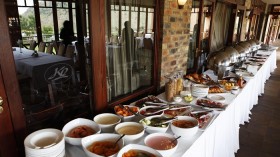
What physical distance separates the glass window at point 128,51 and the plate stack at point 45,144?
1.97ft

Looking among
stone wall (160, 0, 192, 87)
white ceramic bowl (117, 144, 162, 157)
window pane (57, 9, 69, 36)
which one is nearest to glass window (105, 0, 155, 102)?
stone wall (160, 0, 192, 87)

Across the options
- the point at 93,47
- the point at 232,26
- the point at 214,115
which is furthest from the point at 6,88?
the point at 232,26

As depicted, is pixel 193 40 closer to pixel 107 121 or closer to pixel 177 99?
pixel 177 99

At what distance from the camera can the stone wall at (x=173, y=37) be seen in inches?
71.7

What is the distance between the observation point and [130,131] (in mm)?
1111

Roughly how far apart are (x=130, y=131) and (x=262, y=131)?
6.33 ft

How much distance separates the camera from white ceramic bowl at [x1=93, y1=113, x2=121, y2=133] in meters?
1.15

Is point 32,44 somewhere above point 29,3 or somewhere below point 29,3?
below

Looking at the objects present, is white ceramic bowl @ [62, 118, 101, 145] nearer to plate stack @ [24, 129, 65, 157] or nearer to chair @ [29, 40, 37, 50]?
plate stack @ [24, 129, 65, 157]

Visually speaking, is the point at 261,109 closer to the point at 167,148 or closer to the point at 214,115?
the point at 214,115

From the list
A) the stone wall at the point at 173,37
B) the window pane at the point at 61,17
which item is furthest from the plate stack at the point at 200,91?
the window pane at the point at 61,17

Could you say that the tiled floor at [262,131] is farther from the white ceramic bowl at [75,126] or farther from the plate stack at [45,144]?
the plate stack at [45,144]

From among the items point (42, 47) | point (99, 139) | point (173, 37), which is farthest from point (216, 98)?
point (42, 47)

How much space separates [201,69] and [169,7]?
142cm
